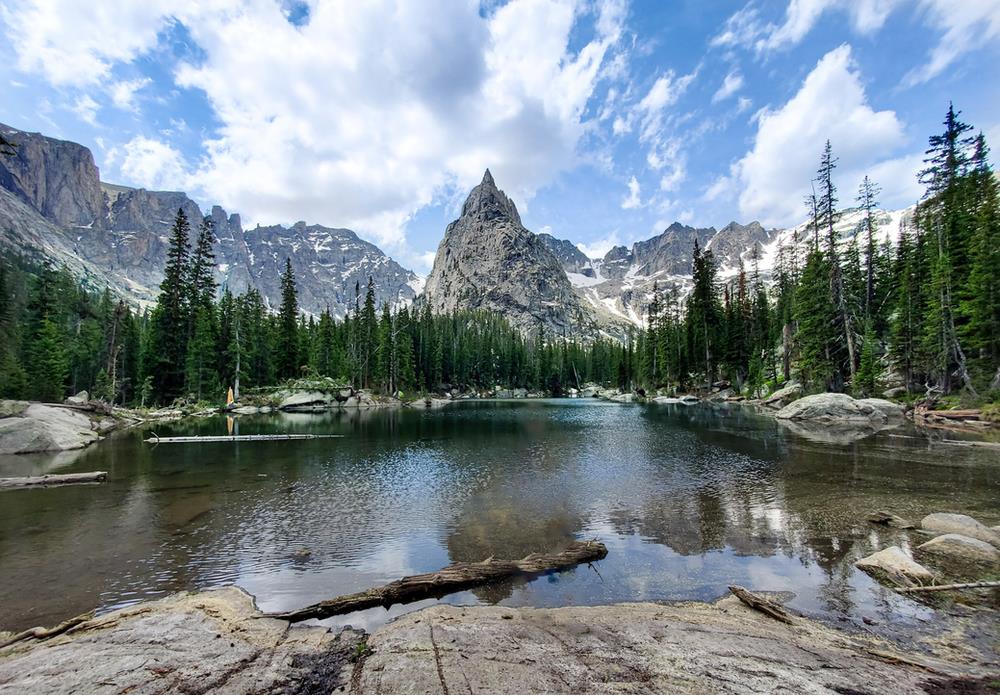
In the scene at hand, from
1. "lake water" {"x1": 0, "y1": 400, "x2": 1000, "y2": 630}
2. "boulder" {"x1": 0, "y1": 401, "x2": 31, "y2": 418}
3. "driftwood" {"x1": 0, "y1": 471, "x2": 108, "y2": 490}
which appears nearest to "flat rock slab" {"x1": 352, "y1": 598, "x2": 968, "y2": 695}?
"lake water" {"x1": 0, "y1": 400, "x2": 1000, "y2": 630}

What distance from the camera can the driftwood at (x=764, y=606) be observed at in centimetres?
794

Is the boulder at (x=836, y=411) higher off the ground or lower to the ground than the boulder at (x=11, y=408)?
lower

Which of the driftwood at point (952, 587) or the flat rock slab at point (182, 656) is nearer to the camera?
the flat rock slab at point (182, 656)

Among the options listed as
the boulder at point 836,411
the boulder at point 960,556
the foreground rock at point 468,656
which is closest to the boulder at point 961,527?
the boulder at point 960,556

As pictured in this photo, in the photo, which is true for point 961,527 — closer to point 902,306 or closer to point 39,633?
point 39,633

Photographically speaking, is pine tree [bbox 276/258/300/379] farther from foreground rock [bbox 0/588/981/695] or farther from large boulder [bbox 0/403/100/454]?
foreground rock [bbox 0/588/981/695]

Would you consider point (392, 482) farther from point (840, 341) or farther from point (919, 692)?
point (840, 341)

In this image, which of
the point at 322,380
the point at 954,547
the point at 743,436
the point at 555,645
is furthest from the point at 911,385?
the point at 322,380

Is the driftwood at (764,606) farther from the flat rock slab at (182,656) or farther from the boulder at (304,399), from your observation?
the boulder at (304,399)

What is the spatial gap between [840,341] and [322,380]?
68503 mm

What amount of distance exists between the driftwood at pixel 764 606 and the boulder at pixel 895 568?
123 inches

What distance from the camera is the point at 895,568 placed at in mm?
9531

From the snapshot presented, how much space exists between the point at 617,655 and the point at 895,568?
7.44m

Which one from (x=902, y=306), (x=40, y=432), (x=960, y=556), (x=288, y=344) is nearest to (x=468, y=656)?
(x=960, y=556)
